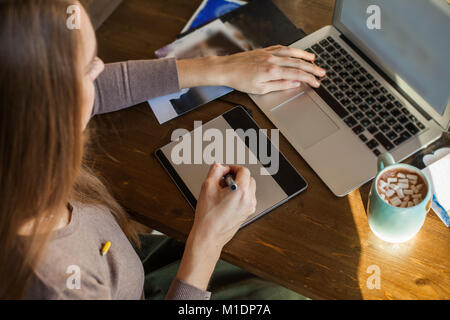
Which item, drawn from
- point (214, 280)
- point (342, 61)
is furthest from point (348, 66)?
point (214, 280)

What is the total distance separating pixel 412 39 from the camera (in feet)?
2.72

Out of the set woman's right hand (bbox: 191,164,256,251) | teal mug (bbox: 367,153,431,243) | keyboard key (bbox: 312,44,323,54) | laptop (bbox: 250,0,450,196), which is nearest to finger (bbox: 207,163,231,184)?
woman's right hand (bbox: 191,164,256,251)

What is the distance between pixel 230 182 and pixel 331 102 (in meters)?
0.29

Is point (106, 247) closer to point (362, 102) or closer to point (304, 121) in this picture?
point (304, 121)

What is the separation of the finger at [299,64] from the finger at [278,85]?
34mm

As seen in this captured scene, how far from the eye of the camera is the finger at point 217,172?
2.76 feet

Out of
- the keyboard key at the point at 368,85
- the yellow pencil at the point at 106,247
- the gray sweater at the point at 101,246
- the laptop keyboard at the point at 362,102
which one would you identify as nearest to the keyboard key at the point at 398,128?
the laptop keyboard at the point at 362,102

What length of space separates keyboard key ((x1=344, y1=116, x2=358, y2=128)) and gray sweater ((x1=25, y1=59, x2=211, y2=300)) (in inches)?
14.8

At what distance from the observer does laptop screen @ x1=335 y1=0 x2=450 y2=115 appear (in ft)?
2.53

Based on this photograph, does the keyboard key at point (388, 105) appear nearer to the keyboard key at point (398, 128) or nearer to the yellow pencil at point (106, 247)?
the keyboard key at point (398, 128)

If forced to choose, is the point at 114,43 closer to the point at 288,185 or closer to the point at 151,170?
the point at 151,170

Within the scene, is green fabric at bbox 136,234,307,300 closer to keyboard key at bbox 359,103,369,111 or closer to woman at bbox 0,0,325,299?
woman at bbox 0,0,325,299
